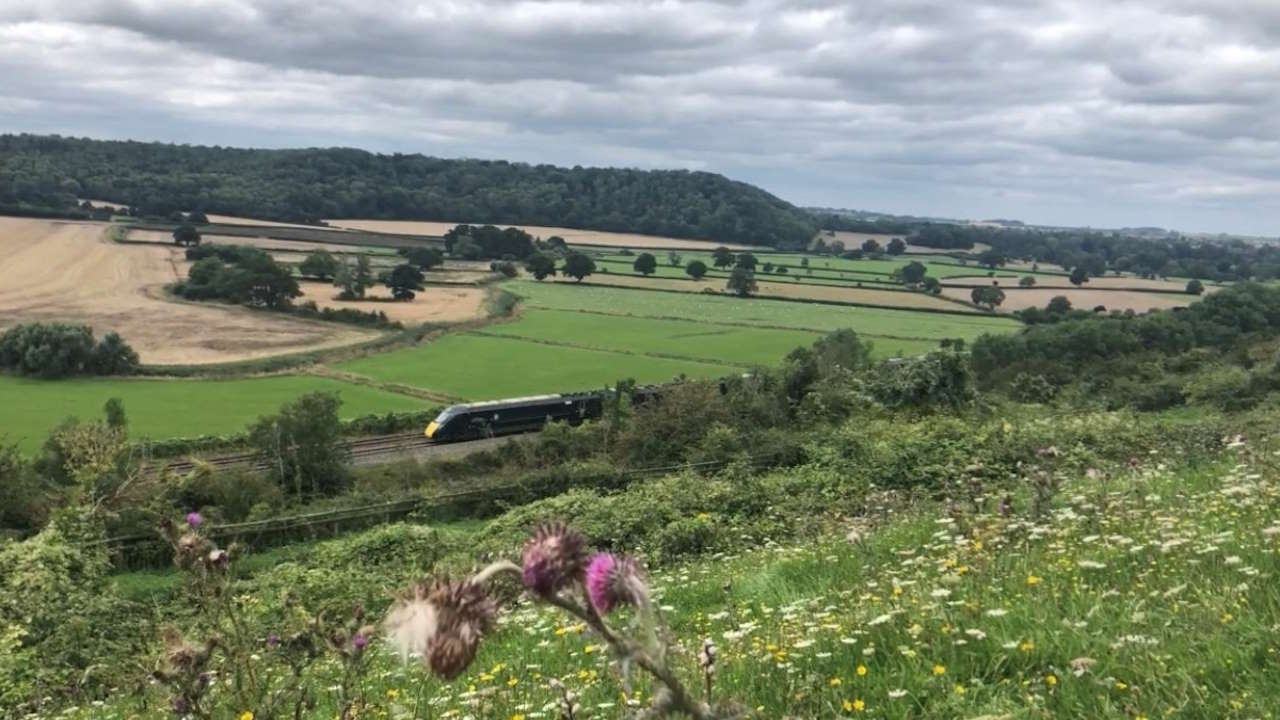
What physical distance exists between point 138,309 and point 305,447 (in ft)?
151

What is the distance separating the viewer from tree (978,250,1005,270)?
143 meters

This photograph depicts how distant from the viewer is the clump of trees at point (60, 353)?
52.9 meters

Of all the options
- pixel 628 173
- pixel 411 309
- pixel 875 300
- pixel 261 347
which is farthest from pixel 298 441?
pixel 628 173

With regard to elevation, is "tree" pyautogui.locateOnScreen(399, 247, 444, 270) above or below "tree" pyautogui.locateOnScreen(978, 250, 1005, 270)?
below

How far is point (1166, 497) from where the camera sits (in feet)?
29.9

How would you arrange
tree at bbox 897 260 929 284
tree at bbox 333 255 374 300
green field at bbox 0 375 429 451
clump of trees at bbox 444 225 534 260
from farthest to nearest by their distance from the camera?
clump of trees at bbox 444 225 534 260 → tree at bbox 897 260 929 284 → tree at bbox 333 255 374 300 → green field at bbox 0 375 429 451

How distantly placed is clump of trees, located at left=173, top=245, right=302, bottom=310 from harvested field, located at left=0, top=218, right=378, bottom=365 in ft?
7.35

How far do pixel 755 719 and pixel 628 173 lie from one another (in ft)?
618

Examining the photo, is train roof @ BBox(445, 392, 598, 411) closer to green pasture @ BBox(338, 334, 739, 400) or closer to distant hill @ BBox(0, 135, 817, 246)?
green pasture @ BBox(338, 334, 739, 400)

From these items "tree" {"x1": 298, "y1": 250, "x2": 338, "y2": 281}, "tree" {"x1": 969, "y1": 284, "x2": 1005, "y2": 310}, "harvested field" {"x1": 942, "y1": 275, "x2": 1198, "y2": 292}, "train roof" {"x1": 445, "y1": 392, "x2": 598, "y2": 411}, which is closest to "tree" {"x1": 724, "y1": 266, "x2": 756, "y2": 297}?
"tree" {"x1": 969, "y1": 284, "x2": 1005, "y2": 310}

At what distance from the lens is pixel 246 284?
79.5 m

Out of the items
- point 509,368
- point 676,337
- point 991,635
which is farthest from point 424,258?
point 991,635

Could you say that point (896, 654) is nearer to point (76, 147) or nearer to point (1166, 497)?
point (1166, 497)

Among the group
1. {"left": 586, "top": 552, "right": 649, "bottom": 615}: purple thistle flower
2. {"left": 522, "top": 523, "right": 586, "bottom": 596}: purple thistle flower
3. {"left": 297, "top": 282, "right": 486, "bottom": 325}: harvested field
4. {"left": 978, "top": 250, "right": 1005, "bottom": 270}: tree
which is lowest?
{"left": 297, "top": 282, "right": 486, "bottom": 325}: harvested field
